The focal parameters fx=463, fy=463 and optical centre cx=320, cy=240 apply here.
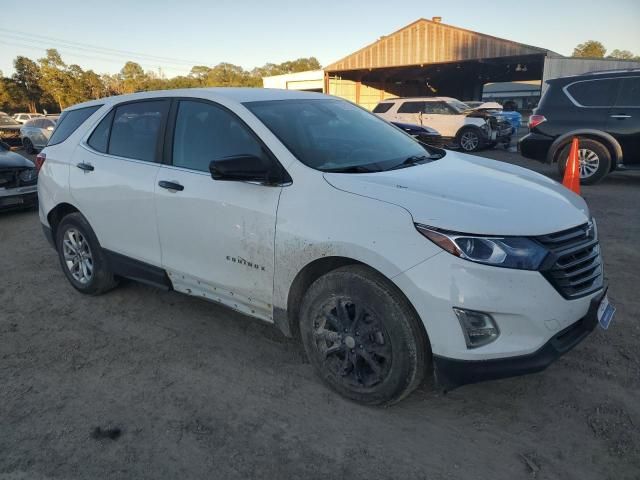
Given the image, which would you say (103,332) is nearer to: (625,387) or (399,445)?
(399,445)

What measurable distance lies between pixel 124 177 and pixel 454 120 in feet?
44.7

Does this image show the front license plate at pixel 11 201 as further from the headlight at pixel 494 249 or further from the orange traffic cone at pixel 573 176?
the orange traffic cone at pixel 573 176

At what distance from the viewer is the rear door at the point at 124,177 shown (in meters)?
3.46

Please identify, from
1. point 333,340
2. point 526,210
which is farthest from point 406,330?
point 526,210

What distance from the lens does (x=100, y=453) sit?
2.33m

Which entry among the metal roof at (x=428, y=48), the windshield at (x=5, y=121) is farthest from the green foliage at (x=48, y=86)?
the windshield at (x=5, y=121)

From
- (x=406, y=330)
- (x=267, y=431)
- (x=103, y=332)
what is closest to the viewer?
(x=406, y=330)

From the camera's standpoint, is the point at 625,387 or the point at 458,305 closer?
the point at 458,305

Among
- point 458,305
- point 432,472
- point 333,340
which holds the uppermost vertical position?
point 458,305

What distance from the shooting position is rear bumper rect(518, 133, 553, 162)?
876 cm

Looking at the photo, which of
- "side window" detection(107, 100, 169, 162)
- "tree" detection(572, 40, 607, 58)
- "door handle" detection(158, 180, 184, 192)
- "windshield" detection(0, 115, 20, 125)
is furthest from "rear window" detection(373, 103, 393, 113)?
"tree" detection(572, 40, 607, 58)

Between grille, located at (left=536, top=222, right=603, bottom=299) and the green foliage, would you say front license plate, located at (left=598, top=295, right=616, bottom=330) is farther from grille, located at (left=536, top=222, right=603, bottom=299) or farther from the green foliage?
the green foliage

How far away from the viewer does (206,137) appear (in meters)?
3.21

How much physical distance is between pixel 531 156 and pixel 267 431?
836 cm
